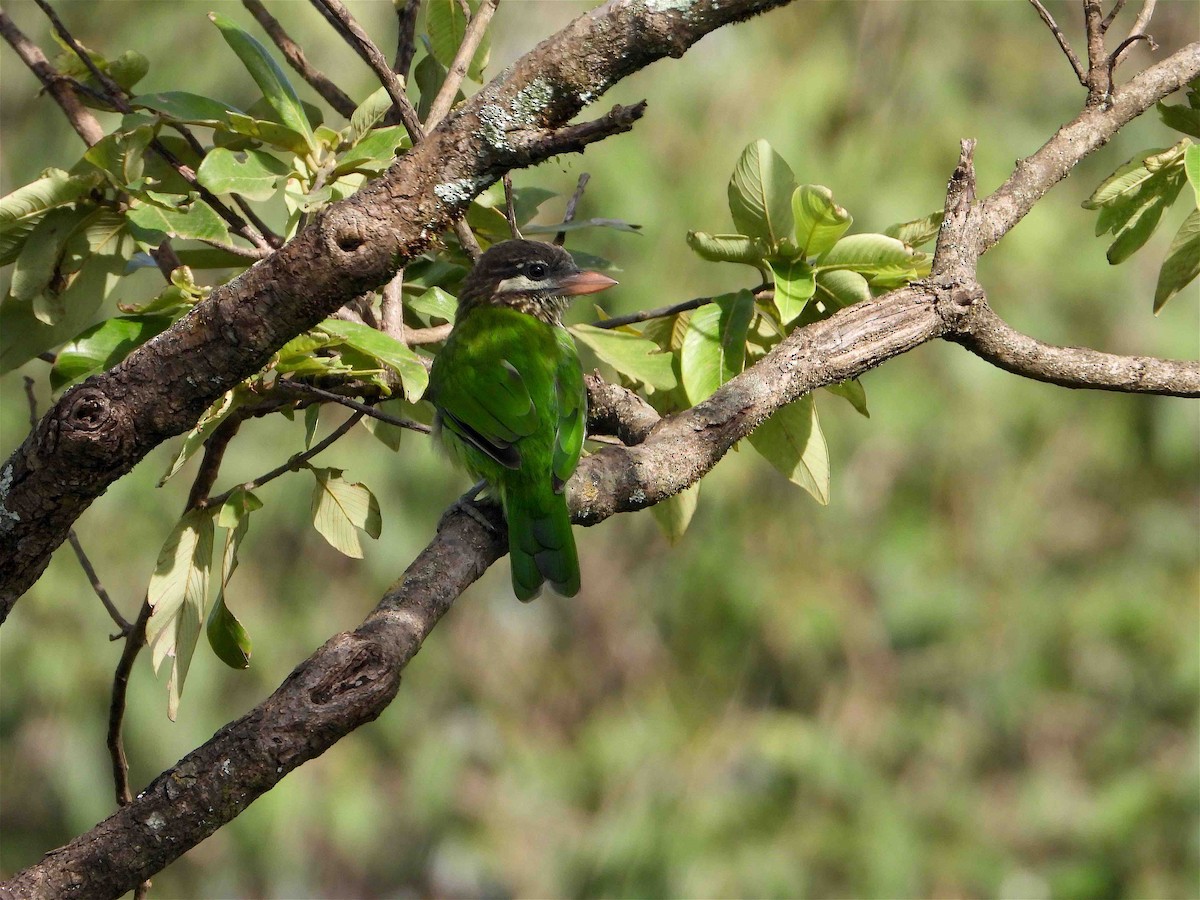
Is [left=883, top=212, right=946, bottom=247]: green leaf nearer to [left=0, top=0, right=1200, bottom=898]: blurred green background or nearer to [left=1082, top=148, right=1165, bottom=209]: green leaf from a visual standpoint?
[left=1082, top=148, right=1165, bottom=209]: green leaf

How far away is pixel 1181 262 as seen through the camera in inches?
112

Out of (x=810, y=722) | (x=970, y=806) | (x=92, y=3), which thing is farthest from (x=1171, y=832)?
(x=92, y=3)

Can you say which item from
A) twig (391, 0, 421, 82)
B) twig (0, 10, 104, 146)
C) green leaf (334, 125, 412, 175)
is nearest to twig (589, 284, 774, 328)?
green leaf (334, 125, 412, 175)

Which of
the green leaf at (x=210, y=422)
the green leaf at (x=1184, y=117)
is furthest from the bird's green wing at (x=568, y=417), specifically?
the green leaf at (x=1184, y=117)

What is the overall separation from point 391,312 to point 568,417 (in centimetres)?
76

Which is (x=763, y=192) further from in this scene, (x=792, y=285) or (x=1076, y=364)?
(x=1076, y=364)

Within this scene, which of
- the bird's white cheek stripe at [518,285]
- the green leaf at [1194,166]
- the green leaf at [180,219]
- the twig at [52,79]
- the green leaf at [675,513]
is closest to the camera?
the green leaf at [1194,166]

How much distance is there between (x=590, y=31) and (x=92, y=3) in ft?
21.9

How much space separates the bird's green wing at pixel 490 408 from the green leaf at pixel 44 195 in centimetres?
114

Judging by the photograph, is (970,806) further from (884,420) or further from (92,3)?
(92,3)

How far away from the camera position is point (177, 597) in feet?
8.48

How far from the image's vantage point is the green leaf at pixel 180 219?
253cm

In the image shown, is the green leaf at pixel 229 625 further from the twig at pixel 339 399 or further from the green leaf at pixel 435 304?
the green leaf at pixel 435 304

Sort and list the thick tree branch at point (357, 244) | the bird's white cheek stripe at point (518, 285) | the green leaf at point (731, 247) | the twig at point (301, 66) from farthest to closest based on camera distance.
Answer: the bird's white cheek stripe at point (518, 285) < the twig at point (301, 66) < the green leaf at point (731, 247) < the thick tree branch at point (357, 244)
